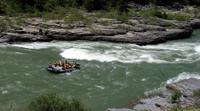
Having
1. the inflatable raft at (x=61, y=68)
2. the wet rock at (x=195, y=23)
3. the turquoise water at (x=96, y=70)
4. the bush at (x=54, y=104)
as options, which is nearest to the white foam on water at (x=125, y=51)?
the turquoise water at (x=96, y=70)

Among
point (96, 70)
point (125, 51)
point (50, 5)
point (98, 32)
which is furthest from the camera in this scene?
point (50, 5)

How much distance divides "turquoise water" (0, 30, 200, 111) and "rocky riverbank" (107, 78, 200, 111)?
5.16 feet

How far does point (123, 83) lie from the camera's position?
36.7 m

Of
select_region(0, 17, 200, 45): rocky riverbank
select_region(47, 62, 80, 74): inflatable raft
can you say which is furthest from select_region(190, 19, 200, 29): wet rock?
select_region(47, 62, 80, 74): inflatable raft

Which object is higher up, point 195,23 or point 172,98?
point 195,23

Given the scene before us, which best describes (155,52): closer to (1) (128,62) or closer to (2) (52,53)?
(1) (128,62)

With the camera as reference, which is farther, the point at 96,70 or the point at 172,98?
the point at 96,70

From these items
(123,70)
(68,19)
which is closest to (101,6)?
(68,19)

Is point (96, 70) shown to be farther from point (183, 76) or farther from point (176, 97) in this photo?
point (176, 97)

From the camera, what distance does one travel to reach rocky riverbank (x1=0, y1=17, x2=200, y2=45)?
4888cm

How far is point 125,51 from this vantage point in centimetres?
4622

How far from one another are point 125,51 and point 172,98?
15.2 m

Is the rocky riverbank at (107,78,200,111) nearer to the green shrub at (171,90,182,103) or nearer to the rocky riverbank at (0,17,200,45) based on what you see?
the green shrub at (171,90,182,103)

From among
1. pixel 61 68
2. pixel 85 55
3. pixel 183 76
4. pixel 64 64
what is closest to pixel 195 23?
pixel 85 55
